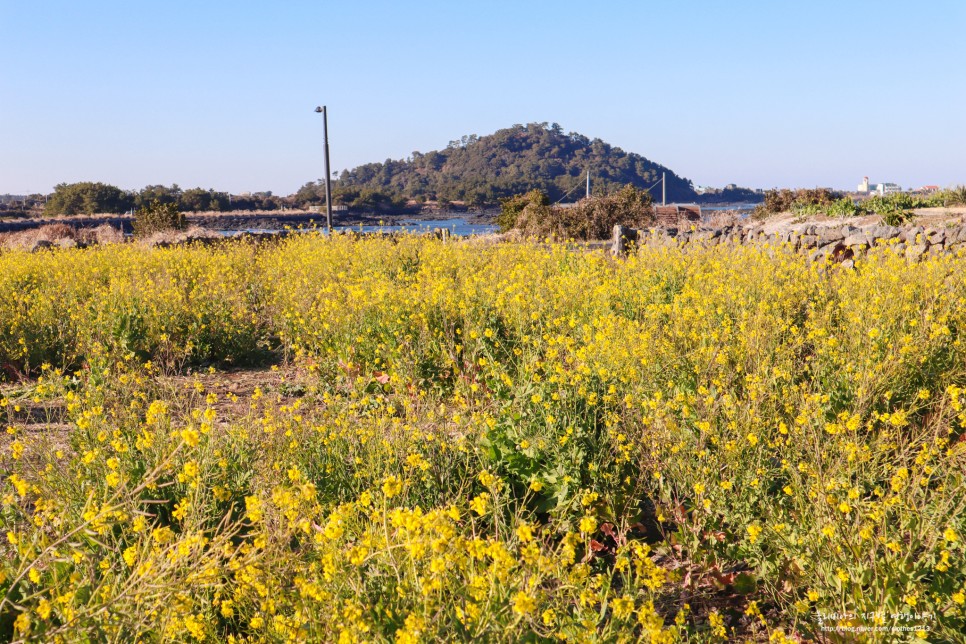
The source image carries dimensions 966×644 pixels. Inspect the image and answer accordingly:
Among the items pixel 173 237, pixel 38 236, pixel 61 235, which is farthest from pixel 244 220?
pixel 173 237

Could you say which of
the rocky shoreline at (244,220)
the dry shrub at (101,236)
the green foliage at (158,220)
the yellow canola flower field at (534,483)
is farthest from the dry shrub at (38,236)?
the rocky shoreline at (244,220)

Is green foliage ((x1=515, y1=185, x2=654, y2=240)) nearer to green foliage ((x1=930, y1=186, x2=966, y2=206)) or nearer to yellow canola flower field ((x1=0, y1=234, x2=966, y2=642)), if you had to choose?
green foliage ((x1=930, y1=186, x2=966, y2=206))

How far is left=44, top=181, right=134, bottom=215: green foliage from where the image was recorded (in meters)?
46.5

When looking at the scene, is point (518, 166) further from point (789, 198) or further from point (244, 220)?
point (789, 198)

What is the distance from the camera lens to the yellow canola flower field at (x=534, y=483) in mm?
1961

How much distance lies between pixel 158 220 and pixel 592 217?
480 inches

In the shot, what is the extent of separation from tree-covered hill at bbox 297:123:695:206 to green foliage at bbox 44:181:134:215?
45.7m

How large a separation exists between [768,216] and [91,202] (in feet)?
146

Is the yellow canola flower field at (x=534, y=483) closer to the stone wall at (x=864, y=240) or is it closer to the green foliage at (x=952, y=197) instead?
the stone wall at (x=864, y=240)

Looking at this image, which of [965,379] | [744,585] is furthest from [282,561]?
[965,379]

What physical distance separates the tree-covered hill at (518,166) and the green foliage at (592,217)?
237 ft

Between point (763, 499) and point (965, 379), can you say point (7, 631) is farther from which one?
point (965, 379)

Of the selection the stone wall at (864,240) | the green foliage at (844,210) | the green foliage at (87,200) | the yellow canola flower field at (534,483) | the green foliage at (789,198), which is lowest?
the yellow canola flower field at (534,483)

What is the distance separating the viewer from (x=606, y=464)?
309 centimetres
